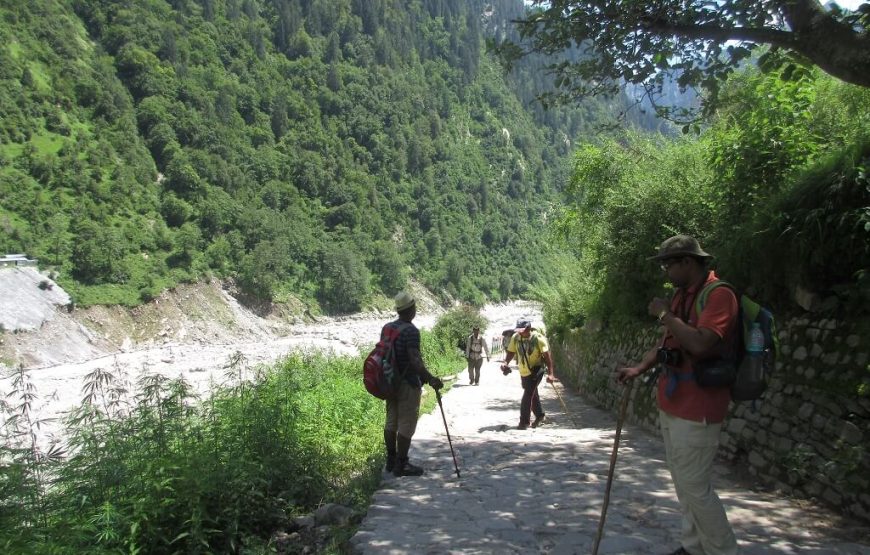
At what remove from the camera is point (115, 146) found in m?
64.4

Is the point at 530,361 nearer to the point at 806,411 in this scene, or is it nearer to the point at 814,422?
the point at 806,411

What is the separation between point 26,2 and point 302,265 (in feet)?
154

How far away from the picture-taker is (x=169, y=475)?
4.29 meters

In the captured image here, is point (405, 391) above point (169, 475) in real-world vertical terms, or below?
above

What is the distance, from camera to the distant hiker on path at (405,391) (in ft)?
17.5

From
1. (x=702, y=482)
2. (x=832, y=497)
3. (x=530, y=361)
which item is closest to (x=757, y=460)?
(x=832, y=497)

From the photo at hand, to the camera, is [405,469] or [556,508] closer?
[556,508]

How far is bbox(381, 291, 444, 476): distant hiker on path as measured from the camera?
5.32m

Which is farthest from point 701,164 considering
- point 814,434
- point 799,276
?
point 814,434

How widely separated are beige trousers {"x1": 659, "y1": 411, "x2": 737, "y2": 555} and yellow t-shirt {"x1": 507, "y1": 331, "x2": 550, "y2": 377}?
4947 mm

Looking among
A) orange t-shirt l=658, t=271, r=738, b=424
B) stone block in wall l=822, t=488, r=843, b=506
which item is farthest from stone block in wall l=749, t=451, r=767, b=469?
orange t-shirt l=658, t=271, r=738, b=424

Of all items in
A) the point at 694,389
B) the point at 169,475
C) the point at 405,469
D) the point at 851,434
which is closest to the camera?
the point at 694,389

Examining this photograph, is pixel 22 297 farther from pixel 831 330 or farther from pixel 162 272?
pixel 831 330

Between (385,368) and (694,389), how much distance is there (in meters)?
2.94
